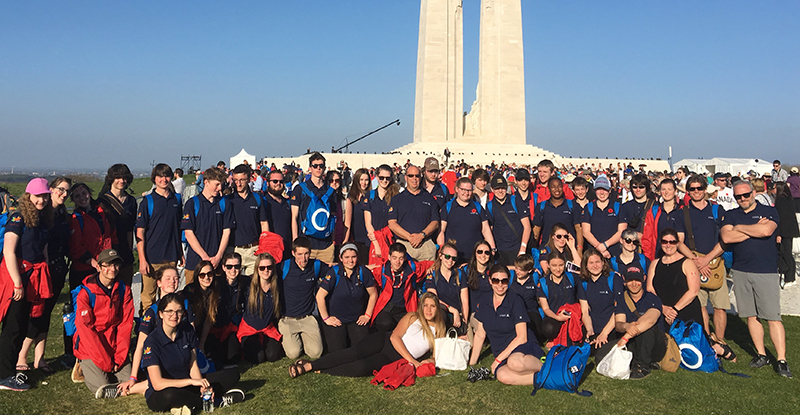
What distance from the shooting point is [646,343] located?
17.0 feet

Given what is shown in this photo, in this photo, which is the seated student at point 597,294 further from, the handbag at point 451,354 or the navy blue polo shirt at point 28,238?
the navy blue polo shirt at point 28,238

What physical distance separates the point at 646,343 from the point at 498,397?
1547 mm

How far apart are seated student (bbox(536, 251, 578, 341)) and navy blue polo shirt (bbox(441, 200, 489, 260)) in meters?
0.99

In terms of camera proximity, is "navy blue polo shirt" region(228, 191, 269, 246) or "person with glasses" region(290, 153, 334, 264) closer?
"navy blue polo shirt" region(228, 191, 269, 246)

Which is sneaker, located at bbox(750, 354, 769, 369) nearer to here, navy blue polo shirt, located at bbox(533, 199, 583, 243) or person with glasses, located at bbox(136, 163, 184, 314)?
navy blue polo shirt, located at bbox(533, 199, 583, 243)

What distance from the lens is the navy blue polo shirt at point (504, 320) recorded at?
17.3ft

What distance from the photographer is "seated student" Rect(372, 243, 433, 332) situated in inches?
231

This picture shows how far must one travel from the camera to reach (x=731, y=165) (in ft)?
83.5

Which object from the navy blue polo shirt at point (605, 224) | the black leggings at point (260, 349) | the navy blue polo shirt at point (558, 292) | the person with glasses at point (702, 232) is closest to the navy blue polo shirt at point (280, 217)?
the black leggings at point (260, 349)

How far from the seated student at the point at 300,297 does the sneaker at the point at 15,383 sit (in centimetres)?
217

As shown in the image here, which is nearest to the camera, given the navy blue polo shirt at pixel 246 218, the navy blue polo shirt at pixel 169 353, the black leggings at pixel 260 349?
the navy blue polo shirt at pixel 169 353

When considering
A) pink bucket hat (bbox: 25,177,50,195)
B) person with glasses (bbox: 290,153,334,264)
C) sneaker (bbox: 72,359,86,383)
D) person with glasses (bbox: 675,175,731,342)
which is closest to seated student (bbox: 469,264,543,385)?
person with glasses (bbox: 675,175,731,342)

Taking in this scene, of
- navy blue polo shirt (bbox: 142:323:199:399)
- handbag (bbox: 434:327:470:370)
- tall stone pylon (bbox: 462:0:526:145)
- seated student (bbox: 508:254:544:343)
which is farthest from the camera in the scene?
tall stone pylon (bbox: 462:0:526:145)

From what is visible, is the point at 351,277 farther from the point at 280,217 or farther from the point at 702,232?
the point at 702,232
